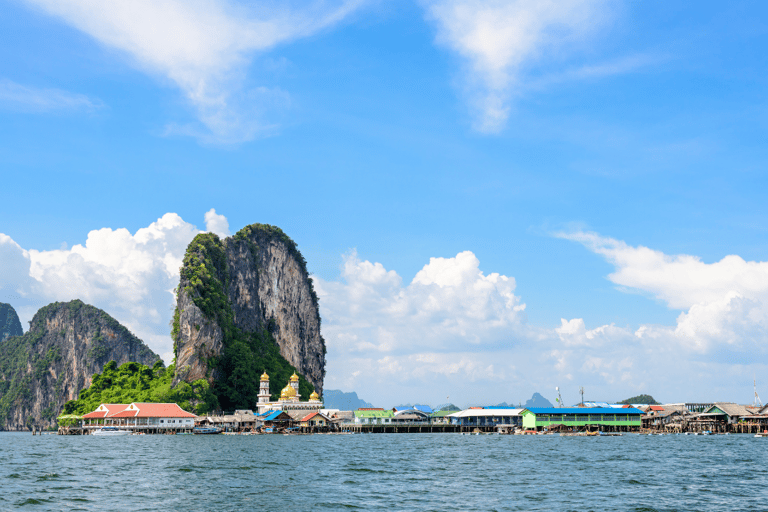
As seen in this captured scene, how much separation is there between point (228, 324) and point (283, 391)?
2326 centimetres

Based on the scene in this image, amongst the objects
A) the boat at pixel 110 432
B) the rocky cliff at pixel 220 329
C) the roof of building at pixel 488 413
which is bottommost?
the boat at pixel 110 432

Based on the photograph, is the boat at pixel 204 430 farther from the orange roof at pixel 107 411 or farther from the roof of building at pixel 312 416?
the roof of building at pixel 312 416

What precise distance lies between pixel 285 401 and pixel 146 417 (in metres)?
35.8

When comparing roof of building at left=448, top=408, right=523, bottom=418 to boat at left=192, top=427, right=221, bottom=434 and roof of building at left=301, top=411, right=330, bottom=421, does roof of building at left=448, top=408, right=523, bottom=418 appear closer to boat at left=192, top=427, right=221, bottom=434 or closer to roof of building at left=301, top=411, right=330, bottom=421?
roof of building at left=301, top=411, right=330, bottom=421

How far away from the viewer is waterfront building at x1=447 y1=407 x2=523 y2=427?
145375 mm

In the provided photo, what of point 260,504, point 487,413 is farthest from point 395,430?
point 260,504

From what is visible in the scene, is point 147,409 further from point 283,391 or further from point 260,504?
point 260,504

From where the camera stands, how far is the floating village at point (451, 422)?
13525cm

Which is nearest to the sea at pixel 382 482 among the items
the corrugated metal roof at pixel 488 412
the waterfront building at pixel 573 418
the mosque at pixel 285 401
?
the waterfront building at pixel 573 418

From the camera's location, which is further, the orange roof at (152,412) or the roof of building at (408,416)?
the roof of building at (408,416)

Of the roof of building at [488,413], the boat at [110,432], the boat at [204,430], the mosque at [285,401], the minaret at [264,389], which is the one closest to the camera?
the boat at [110,432]

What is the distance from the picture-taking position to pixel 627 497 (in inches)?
1614

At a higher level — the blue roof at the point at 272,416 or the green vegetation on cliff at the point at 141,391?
the green vegetation on cliff at the point at 141,391

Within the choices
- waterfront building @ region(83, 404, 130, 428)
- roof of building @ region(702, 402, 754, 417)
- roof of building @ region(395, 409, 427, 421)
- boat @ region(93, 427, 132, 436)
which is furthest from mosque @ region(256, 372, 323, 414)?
roof of building @ region(702, 402, 754, 417)
